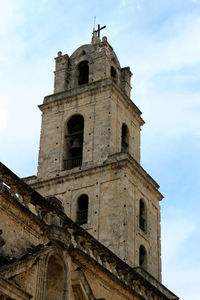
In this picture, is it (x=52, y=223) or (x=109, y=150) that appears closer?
(x=52, y=223)

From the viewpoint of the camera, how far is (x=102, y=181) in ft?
98.5

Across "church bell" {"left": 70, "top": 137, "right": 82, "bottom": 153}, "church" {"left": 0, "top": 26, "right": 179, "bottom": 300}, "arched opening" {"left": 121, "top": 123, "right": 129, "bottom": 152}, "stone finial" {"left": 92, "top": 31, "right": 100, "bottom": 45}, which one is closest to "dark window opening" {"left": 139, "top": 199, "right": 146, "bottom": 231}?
"church" {"left": 0, "top": 26, "right": 179, "bottom": 300}

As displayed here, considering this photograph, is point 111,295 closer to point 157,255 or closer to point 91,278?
point 91,278

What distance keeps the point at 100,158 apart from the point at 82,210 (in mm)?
2562

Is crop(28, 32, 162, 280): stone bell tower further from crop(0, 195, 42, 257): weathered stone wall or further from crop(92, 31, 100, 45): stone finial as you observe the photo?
crop(0, 195, 42, 257): weathered stone wall

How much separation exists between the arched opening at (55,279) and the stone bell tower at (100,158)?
11249 millimetres

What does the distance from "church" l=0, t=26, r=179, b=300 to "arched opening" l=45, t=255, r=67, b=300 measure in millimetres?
880

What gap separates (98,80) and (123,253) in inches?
378

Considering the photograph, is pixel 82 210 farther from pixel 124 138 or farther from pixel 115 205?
pixel 124 138

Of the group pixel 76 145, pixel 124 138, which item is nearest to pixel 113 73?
pixel 124 138

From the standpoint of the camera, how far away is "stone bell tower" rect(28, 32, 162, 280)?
29.2 m

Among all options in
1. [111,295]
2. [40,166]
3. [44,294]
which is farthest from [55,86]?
[44,294]

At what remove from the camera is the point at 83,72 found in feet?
118

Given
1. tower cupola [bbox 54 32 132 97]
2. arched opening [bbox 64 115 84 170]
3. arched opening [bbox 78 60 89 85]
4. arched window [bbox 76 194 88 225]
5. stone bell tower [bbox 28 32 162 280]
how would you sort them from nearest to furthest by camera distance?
1. stone bell tower [bbox 28 32 162 280]
2. arched window [bbox 76 194 88 225]
3. arched opening [bbox 64 115 84 170]
4. tower cupola [bbox 54 32 132 97]
5. arched opening [bbox 78 60 89 85]
